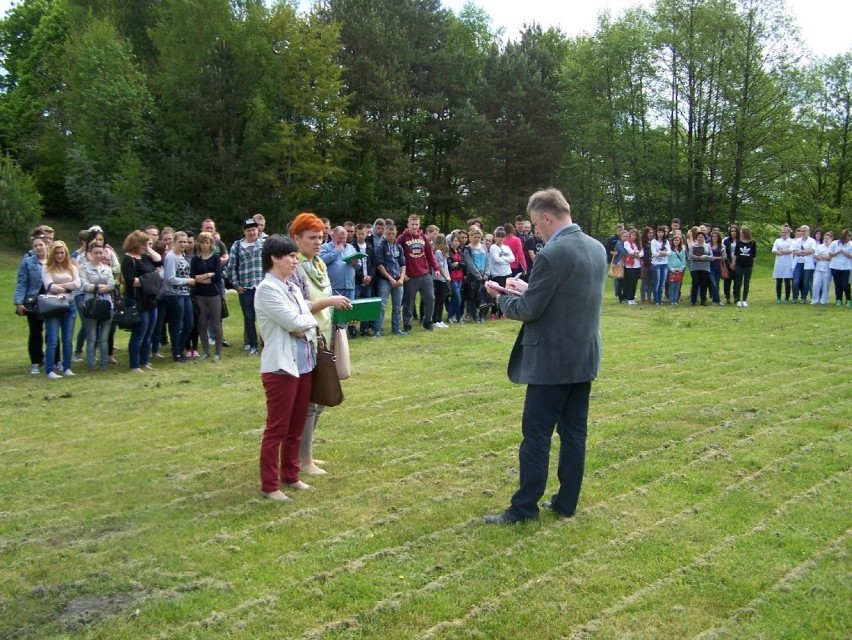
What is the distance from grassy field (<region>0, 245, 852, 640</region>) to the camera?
396cm

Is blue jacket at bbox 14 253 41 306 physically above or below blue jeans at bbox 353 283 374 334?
above

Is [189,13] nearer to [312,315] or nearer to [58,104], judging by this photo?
[58,104]

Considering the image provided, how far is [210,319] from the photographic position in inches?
480

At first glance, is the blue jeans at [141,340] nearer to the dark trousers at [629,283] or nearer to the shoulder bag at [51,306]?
the shoulder bag at [51,306]

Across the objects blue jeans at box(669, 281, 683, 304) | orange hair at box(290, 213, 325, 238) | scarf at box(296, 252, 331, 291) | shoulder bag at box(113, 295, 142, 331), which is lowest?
shoulder bag at box(113, 295, 142, 331)

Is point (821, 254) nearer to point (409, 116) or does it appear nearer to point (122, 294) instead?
point (122, 294)

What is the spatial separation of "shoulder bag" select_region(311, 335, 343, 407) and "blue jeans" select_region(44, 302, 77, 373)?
6391mm

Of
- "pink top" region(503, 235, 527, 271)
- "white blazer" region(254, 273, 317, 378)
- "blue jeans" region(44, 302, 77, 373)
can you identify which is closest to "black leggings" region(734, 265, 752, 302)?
"pink top" region(503, 235, 527, 271)

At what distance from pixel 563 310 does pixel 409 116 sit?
37.3 meters

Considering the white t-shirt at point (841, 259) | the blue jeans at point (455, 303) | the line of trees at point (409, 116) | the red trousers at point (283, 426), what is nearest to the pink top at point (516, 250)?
the blue jeans at point (455, 303)

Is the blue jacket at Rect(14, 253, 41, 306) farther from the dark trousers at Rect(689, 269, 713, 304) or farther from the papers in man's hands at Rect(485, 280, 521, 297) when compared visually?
the dark trousers at Rect(689, 269, 713, 304)

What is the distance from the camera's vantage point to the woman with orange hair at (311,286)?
5.97m

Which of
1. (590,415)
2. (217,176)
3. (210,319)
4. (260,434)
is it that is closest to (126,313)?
(210,319)

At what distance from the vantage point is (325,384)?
19.2ft
